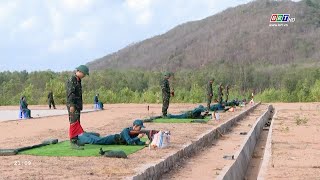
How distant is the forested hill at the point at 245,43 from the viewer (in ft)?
497

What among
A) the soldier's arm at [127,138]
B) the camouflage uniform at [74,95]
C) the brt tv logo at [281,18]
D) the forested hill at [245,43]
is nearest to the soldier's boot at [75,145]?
the camouflage uniform at [74,95]

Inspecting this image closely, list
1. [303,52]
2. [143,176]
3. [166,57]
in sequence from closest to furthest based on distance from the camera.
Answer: [143,176] → [303,52] → [166,57]

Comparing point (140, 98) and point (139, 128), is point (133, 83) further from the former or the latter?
point (139, 128)

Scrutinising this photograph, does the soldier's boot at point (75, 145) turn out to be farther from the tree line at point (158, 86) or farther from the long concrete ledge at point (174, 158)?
the tree line at point (158, 86)

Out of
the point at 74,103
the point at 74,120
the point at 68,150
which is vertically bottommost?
the point at 68,150

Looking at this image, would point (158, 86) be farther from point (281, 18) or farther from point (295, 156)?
point (281, 18)

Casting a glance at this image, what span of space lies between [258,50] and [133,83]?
63.3m

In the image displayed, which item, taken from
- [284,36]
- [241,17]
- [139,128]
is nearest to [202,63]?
[284,36]

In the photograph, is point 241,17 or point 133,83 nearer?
point 133,83

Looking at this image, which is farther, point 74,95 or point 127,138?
point 127,138

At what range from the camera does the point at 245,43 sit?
528 feet

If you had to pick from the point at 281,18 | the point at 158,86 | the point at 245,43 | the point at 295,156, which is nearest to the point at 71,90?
the point at 295,156

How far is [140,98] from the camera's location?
213 feet

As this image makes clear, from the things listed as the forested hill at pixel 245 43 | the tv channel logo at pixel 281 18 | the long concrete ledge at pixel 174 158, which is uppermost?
the tv channel logo at pixel 281 18
